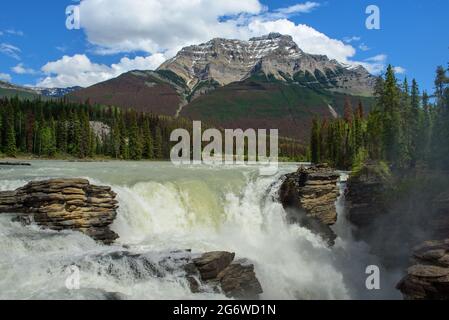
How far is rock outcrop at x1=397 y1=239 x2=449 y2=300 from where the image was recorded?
23.4 meters

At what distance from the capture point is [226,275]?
82.8 feet

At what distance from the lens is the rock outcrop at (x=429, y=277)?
76.7 ft

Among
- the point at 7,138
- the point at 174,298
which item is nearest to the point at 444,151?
the point at 174,298

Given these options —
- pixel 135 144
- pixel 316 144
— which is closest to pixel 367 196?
pixel 316 144

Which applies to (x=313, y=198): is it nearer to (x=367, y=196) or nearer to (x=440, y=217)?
(x=367, y=196)

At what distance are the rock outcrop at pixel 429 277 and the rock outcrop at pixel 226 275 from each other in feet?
29.1

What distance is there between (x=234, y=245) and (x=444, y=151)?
30479mm

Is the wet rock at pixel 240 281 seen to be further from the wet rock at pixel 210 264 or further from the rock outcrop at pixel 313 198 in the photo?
the rock outcrop at pixel 313 198

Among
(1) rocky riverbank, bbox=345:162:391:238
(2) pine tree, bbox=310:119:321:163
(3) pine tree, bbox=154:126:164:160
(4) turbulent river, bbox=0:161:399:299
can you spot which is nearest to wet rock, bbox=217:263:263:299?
(4) turbulent river, bbox=0:161:399:299

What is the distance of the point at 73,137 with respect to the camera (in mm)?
127438

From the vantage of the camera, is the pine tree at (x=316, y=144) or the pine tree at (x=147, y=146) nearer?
the pine tree at (x=316, y=144)

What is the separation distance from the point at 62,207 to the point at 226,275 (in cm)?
1316

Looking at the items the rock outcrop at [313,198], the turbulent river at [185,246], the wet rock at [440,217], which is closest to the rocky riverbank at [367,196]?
the turbulent river at [185,246]

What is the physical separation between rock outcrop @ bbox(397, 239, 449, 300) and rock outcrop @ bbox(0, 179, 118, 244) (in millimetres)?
20249
